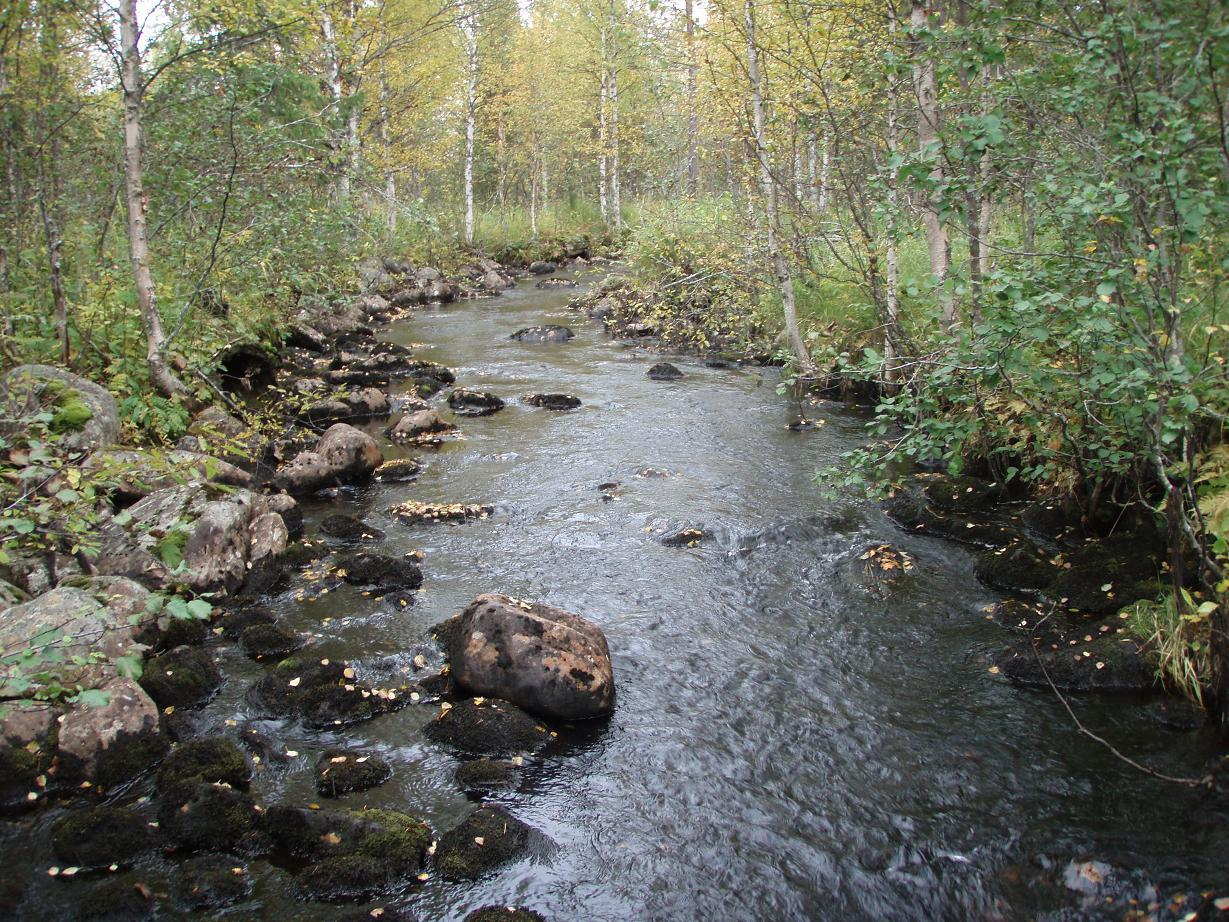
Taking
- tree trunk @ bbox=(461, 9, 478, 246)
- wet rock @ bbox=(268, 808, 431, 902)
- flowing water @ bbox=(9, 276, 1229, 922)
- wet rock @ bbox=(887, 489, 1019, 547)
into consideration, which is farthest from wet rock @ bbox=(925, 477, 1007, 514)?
tree trunk @ bbox=(461, 9, 478, 246)

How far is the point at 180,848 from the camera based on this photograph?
529 centimetres

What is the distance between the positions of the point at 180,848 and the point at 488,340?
1902 centimetres

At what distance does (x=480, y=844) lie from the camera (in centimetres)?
535

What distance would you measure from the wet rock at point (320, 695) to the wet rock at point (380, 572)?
5.96 feet

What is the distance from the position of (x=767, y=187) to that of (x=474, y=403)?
707cm

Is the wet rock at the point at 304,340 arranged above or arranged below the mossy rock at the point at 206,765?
above

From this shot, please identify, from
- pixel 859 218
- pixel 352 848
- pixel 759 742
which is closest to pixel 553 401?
pixel 859 218

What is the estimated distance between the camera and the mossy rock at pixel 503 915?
4.77 metres

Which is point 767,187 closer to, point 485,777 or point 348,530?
point 348,530

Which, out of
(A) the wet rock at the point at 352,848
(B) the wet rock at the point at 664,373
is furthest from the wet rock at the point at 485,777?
(B) the wet rock at the point at 664,373

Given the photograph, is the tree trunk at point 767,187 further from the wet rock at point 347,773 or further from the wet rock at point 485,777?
the wet rock at point 347,773

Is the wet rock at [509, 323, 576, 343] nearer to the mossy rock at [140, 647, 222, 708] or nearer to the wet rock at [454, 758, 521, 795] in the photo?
the mossy rock at [140, 647, 222, 708]

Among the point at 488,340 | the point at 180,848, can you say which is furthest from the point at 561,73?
the point at 180,848

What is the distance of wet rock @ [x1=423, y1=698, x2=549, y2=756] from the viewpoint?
21.1 feet
